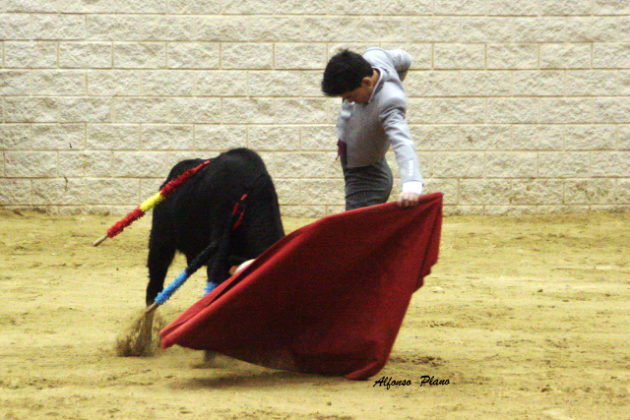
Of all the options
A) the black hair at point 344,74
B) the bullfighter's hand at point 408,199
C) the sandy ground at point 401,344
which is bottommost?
the sandy ground at point 401,344

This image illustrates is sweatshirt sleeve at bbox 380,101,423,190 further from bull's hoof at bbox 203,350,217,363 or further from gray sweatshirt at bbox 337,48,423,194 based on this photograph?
bull's hoof at bbox 203,350,217,363

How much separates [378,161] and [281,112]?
3.98 meters

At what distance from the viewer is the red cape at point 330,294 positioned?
3.70 metres

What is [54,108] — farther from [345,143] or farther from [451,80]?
[345,143]

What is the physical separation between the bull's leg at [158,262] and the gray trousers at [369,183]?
944 millimetres

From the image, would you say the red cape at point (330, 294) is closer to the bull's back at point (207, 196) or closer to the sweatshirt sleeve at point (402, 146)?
the sweatshirt sleeve at point (402, 146)

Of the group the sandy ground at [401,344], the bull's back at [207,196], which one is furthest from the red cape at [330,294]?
the bull's back at [207,196]

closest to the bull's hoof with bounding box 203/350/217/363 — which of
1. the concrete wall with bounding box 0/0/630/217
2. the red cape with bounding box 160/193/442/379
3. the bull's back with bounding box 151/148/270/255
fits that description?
the red cape with bounding box 160/193/442/379

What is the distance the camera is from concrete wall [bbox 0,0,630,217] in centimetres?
820

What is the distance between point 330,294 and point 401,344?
927 mm

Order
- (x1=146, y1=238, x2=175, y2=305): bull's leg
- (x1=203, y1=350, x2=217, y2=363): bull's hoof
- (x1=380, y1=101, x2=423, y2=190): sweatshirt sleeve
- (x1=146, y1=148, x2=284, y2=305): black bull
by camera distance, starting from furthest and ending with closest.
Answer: (x1=146, y1=238, x2=175, y2=305): bull's leg
(x1=203, y1=350, x2=217, y2=363): bull's hoof
(x1=146, y1=148, x2=284, y2=305): black bull
(x1=380, y1=101, x2=423, y2=190): sweatshirt sleeve

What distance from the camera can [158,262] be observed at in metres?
4.64

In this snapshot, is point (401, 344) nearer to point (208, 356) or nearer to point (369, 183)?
point (369, 183)

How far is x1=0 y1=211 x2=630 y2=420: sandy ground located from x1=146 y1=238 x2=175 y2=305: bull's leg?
326 millimetres
